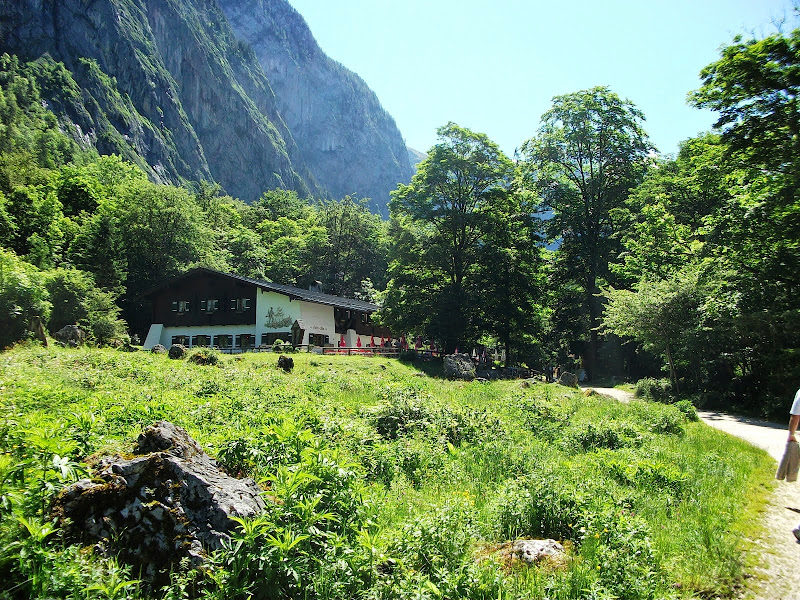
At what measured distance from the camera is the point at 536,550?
18.4 feet

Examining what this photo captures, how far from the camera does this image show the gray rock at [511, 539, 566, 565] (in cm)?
546

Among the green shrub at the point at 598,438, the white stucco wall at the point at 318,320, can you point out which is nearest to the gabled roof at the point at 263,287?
the white stucco wall at the point at 318,320

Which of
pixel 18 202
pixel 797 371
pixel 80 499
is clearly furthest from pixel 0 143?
pixel 797 371

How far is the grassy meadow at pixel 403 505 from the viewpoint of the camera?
13.2 feet

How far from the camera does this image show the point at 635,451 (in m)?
A: 10.8

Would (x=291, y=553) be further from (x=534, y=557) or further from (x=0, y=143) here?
(x=0, y=143)

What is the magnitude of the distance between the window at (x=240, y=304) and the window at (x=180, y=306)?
5.36 metres

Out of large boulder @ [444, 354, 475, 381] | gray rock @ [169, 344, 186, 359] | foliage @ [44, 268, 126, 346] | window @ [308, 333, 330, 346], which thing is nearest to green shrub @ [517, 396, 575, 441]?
large boulder @ [444, 354, 475, 381]

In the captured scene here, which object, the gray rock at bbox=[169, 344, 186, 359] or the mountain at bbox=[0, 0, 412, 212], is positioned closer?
the gray rock at bbox=[169, 344, 186, 359]

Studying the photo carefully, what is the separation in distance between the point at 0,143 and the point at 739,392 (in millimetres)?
80216

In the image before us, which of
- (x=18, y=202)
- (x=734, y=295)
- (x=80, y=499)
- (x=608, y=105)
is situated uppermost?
(x=608, y=105)

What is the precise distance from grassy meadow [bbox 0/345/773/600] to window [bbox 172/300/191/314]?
39.1 metres

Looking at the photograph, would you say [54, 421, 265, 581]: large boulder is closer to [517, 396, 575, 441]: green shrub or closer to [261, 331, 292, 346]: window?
[517, 396, 575, 441]: green shrub

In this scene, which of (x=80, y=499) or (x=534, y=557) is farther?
(x=534, y=557)
